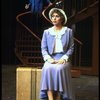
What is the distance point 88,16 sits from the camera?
1258cm

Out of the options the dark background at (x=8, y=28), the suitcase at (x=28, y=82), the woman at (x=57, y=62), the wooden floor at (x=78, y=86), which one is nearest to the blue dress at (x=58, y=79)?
the woman at (x=57, y=62)

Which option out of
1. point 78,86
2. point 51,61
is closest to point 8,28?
point 78,86

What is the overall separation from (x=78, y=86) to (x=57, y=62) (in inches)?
141

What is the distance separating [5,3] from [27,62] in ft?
9.05

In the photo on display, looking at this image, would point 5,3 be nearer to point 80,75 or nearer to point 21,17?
point 21,17

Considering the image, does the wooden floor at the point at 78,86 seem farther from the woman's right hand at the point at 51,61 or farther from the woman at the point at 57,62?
the woman's right hand at the point at 51,61

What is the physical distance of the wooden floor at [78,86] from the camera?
9.79 metres

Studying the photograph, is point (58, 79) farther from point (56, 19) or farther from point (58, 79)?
point (56, 19)

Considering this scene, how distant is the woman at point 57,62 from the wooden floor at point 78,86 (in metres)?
2.00

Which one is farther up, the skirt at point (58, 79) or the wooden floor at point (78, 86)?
the skirt at point (58, 79)

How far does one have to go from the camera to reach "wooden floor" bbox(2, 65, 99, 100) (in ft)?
32.1

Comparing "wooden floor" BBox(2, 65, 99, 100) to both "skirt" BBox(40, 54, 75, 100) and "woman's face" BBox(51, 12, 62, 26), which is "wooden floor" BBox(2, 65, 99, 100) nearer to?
"skirt" BBox(40, 54, 75, 100)

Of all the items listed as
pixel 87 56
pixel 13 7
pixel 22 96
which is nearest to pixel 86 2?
pixel 87 56

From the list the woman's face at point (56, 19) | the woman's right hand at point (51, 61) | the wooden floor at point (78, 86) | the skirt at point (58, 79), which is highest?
the woman's face at point (56, 19)
